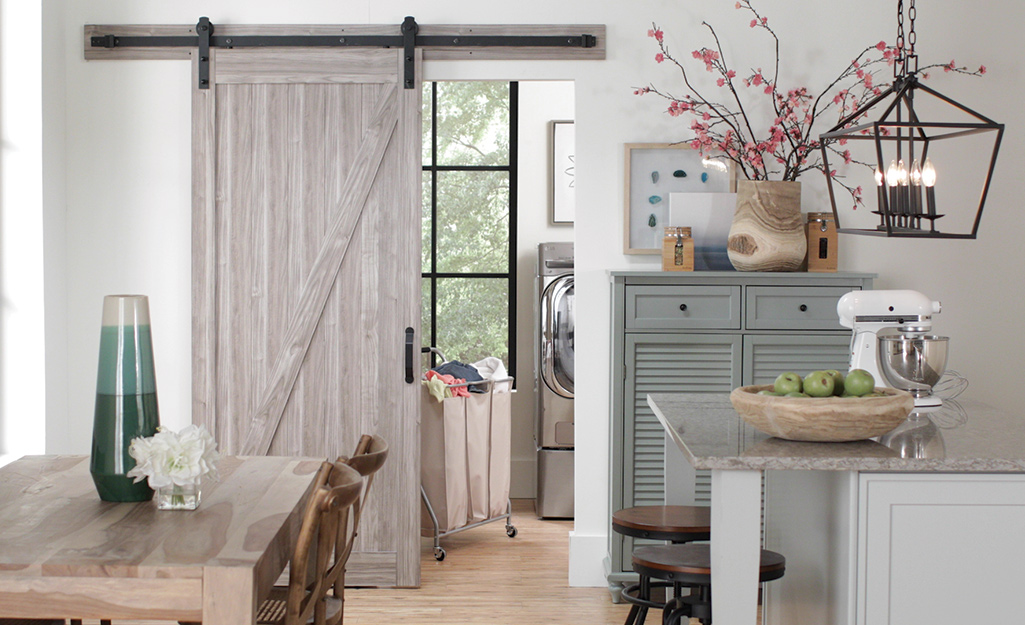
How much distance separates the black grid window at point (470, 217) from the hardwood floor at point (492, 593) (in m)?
1.32

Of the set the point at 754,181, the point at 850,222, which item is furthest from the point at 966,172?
the point at 754,181

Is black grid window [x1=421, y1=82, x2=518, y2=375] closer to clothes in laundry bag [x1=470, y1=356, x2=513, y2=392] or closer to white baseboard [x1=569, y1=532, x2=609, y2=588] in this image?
clothes in laundry bag [x1=470, y1=356, x2=513, y2=392]

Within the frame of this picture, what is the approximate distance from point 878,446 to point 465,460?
8.91ft

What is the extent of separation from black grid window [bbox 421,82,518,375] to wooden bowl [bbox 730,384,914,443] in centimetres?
347

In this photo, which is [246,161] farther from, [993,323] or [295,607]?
[993,323]

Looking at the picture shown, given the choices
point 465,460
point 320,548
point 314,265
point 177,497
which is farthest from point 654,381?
point 177,497

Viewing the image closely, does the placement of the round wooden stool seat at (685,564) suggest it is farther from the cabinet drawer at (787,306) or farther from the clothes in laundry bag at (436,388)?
the clothes in laundry bag at (436,388)

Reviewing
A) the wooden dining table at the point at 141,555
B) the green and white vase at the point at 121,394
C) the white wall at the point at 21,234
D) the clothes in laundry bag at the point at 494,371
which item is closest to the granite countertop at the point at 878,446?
the wooden dining table at the point at 141,555

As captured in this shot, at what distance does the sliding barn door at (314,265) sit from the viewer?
3.90 m

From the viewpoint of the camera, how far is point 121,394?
2070mm

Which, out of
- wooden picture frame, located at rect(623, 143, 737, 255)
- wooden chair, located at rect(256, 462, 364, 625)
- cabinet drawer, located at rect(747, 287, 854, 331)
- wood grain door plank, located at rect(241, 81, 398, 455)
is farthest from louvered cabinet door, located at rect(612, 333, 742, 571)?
wooden chair, located at rect(256, 462, 364, 625)

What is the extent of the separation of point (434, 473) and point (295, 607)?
259 cm

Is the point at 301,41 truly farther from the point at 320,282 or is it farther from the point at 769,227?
the point at 769,227

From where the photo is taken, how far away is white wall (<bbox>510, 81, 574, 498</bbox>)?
541 centimetres
